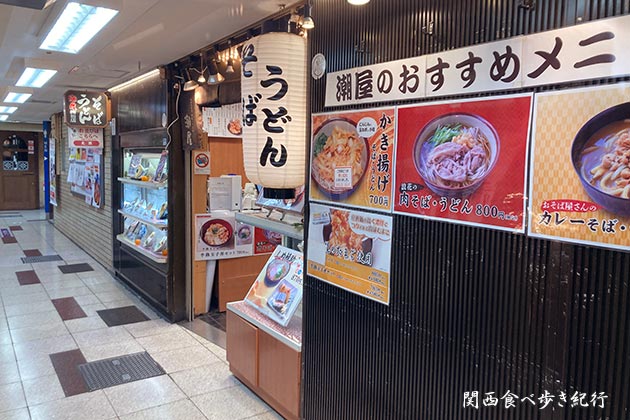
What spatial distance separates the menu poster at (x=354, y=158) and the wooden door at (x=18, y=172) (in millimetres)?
15762

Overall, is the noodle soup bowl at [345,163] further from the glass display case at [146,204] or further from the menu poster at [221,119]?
the glass display case at [146,204]

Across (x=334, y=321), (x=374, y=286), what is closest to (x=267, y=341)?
(x=334, y=321)

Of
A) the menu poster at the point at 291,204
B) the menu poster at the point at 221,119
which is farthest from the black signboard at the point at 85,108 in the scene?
the menu poster at the point at 291,204

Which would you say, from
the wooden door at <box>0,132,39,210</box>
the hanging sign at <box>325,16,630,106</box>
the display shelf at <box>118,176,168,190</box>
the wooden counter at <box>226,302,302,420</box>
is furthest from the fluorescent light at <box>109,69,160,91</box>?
the wooden door at <box>0,132,39,210</box>

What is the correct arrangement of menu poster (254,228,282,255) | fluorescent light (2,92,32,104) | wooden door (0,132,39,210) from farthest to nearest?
wooden door (0,132,39,210), fluorescent light (2,92,32,104), menu poster (254,228,282,255)

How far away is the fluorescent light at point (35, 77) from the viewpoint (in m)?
5.64

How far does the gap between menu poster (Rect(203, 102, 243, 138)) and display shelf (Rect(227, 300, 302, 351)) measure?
77.5 inches

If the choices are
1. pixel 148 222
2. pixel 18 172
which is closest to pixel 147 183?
pixel 148 222

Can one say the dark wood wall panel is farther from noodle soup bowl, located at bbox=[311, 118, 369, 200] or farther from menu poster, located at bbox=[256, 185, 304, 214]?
menu poster, located at bbox=[256, 185, 304, 214]

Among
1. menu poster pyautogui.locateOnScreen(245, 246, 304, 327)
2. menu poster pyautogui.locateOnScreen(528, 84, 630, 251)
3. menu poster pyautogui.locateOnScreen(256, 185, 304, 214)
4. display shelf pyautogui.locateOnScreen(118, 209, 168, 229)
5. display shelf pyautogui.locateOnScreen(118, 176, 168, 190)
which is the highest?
menu poster pyautogui.locateOnScreen(528, 84, 630, 251)

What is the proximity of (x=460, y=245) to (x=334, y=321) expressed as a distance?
3.42 feet

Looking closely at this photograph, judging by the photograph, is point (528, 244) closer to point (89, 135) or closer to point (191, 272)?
point (191, 272)

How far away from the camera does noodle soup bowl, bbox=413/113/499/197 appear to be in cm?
188

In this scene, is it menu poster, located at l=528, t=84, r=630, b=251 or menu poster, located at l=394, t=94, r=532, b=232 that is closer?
menu poster, located at l=528, t=84, r=630, b=251
